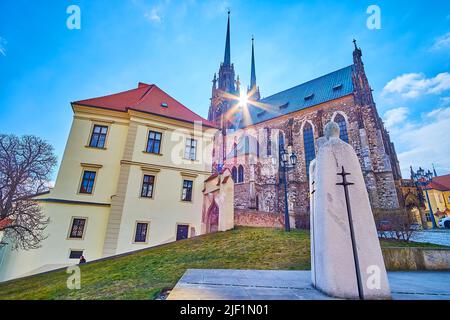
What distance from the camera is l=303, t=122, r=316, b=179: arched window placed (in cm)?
2509

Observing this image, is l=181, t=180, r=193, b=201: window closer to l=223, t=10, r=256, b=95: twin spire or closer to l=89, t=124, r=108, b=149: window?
l=89, t=124, r=108, b=149: window

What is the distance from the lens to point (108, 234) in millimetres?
12453

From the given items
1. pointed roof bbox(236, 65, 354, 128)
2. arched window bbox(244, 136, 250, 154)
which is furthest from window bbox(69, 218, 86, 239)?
pointed roof bbox(236, 65, 354, 128)

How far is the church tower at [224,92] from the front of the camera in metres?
40.6

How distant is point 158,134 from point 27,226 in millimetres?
8696

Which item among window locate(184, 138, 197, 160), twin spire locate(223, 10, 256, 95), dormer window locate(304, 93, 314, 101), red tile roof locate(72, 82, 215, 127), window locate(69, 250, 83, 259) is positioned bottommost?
window locate(69, 250, 83, 259)

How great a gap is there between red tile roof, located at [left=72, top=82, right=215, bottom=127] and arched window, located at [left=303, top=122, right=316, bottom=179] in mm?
13530

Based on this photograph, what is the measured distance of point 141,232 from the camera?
13.1m

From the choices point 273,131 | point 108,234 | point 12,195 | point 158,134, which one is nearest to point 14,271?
point 12,195

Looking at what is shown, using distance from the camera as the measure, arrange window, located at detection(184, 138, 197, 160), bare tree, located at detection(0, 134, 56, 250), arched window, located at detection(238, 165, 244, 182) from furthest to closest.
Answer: arched window, located at detection(238, 165, 244, 182) → window, located at detection(184, 138, 197, 160) → bare tree, located at detection(0, 134, 56, 250)

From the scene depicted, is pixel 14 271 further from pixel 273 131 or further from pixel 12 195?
pixel 273 131

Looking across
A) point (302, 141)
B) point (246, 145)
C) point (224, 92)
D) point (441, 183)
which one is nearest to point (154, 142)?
point (246, 145)

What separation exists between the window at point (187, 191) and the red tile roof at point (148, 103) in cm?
465

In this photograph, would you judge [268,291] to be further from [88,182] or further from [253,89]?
[253,89]
